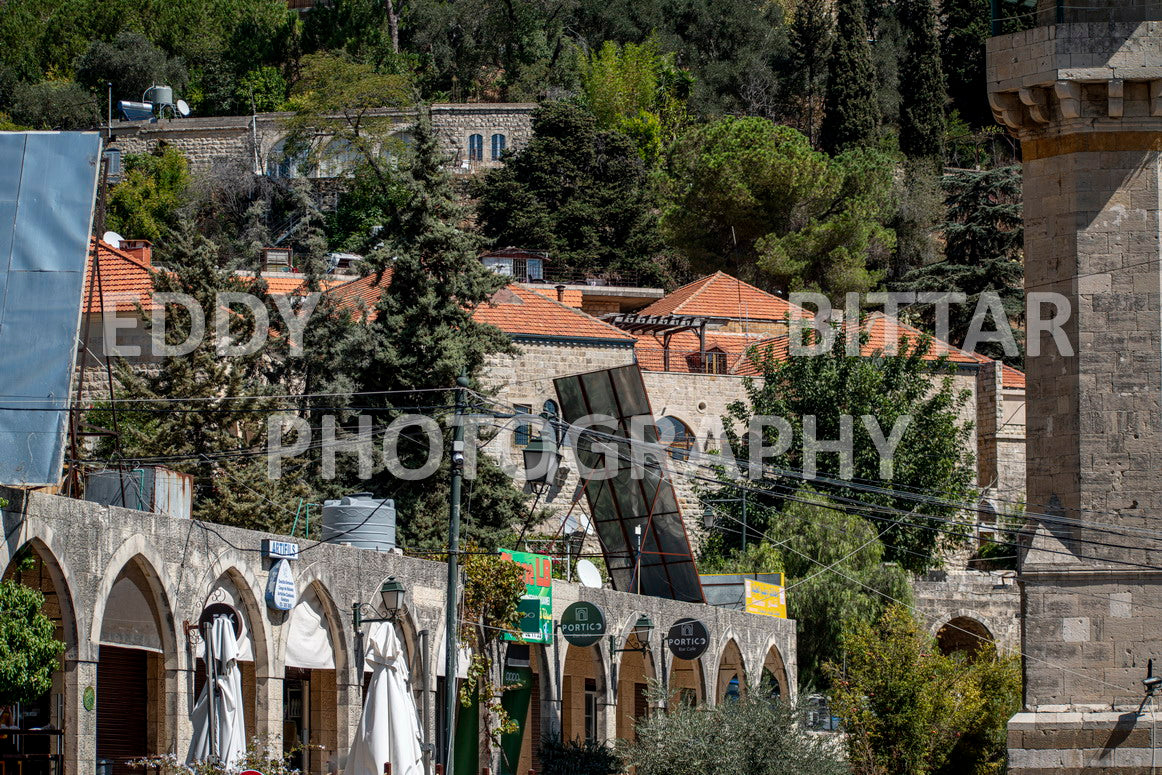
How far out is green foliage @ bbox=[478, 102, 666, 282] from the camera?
→ 59.7 m

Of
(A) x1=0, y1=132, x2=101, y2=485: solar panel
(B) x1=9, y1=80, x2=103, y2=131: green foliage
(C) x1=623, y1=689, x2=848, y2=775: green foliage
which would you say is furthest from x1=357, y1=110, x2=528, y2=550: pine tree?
(B) x1=9, y1=80, x2=103, y2=131: green foliage

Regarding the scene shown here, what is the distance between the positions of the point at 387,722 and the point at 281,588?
1728mm

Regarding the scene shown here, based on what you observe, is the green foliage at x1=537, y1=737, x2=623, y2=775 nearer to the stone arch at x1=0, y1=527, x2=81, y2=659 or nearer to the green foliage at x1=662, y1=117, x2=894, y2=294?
the stone arch at x1=0, y1=527, x2=81, y2=659

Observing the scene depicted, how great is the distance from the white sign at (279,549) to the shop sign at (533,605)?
396cm

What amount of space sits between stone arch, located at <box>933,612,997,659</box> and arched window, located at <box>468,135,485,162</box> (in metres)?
34.9

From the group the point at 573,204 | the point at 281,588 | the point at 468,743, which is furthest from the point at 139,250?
the point at 573,204

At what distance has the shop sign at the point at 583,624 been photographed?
22.2 metres

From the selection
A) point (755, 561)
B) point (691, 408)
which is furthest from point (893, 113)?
point (755, 561)

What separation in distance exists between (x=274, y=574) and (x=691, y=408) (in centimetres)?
2821

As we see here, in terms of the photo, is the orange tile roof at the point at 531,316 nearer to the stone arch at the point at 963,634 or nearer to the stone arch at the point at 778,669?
the stone arch at the point at 963,634

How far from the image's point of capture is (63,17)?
83.4 metres

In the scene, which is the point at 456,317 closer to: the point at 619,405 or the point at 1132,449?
the point at 619,405

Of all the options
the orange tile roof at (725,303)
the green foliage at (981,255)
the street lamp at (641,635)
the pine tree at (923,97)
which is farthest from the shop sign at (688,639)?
the pine tree at (923,97)

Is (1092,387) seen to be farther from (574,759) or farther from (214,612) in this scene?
(214,612)
